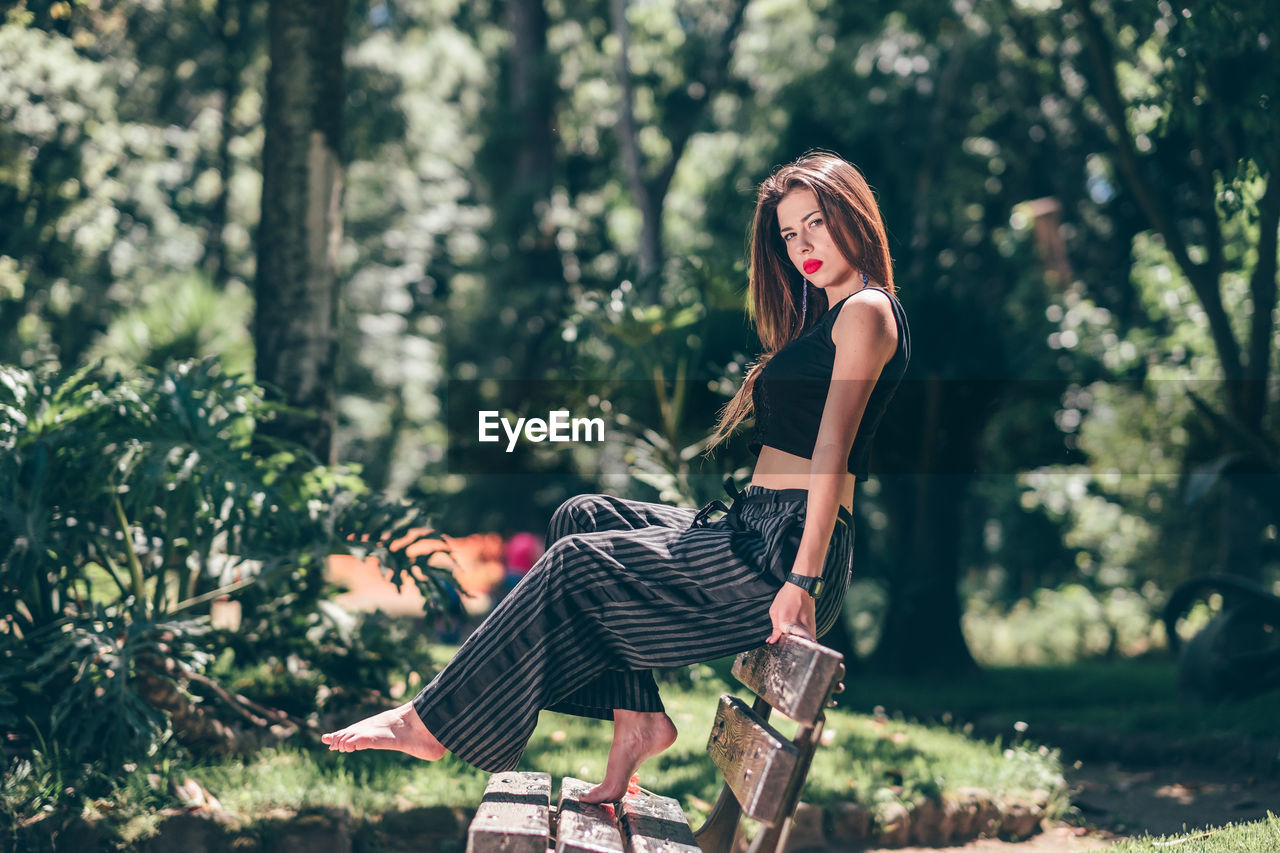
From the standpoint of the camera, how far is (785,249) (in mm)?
2953

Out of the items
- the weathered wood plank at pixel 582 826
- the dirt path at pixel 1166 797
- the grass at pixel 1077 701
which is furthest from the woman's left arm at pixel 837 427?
the grass at pixel 1077 701

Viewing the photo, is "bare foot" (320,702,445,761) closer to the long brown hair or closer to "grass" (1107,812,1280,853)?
the long brown hair

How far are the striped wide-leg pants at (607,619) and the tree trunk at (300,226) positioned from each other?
3.47m

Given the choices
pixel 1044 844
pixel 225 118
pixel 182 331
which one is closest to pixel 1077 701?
pixel 1044 844

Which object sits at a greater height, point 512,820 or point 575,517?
point 575,517

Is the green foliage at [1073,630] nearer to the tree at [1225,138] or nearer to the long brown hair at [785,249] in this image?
the tree at [1225,138]

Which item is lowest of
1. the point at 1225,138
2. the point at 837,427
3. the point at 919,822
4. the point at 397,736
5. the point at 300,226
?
the point at 919,822

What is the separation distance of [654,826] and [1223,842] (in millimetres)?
1903

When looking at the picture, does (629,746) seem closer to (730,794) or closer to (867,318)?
(730,794)

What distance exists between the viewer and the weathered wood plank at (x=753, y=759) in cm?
209

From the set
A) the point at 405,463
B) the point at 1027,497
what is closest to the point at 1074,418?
the point at 1027,497

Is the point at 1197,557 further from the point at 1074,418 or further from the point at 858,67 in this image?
the point at 858,67

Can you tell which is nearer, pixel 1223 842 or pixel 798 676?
pixel 798 676

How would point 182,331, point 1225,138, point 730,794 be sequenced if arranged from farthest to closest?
point 182,331 < point 1225,138 < point 730,794
